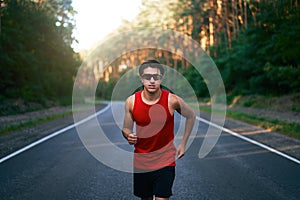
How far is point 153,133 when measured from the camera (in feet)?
11.5

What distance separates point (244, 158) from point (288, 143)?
279cm

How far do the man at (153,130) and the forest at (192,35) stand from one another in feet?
29.1

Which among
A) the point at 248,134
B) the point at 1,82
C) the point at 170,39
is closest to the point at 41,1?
the point at 1,82

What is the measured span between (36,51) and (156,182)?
34642 millimetres

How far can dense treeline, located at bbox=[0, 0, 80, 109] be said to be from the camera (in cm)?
2873

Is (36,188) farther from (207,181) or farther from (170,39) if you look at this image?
(170,39)

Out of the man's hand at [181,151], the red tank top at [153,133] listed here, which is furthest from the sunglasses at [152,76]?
the man's hand at [181,151]

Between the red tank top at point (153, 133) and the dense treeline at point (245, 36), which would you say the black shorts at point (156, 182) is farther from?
the dense treeline at point (245, 36)

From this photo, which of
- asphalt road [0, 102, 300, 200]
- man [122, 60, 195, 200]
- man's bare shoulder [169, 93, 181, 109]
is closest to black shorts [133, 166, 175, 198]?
man [122, 60, 195, 200]

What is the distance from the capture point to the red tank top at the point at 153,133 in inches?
135

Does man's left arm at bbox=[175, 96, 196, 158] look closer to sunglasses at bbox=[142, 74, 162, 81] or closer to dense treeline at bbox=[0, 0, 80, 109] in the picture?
sunglasses at bbox=[142, 74, 162, 81]

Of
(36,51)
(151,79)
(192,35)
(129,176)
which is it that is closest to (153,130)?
(151,79)

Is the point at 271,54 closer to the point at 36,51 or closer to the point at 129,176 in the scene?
the point at 129,176

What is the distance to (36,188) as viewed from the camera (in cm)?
604
